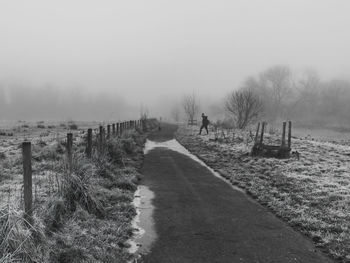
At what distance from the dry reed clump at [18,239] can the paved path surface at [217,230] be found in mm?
1514

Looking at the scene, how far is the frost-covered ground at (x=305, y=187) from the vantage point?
569cm

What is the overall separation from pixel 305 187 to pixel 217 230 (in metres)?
4.07

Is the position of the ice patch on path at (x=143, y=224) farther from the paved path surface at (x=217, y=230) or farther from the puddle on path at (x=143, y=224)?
the paved path surface at (x=217, y=230)

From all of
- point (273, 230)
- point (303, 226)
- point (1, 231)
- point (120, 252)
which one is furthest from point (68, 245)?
point (303, 226)

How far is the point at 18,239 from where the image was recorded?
3.80 m

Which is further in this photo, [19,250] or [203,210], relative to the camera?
[203,210]

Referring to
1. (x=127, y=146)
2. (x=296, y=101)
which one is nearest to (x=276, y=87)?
(x=296, y=101)

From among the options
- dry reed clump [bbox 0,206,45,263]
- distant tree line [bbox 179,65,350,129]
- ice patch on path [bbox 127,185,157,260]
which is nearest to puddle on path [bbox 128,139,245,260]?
ice patch on path [bbox 127,185,157,260]

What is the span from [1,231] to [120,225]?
7.46 ft

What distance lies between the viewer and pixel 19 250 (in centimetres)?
365

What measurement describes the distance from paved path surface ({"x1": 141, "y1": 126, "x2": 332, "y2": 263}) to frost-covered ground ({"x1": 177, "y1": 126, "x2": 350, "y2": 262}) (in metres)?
0.35

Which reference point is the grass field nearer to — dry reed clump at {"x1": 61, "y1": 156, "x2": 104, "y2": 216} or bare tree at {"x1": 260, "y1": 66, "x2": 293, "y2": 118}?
dry reed clump at {"x1": 61, "y1": 156, "x2": 104, "y2": 216}

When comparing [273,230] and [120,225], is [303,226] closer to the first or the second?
[273,230]

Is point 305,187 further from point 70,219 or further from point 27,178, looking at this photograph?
point 27,178
